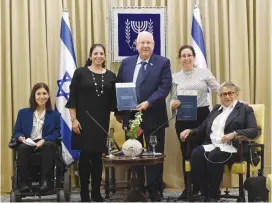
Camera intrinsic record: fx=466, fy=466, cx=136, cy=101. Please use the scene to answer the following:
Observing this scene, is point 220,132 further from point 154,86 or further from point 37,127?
point 37,127

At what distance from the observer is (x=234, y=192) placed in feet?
17.0

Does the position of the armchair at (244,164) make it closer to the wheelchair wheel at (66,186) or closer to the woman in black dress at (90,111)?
the woman in black dress at (90,111)

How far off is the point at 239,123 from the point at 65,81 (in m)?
2.05

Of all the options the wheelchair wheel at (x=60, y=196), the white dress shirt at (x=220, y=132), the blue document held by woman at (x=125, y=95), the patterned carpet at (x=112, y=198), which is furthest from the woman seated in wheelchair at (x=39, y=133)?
the white dress shirt at (x=220, y=132)

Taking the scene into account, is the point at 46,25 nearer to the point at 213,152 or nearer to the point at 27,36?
the point at 27,36

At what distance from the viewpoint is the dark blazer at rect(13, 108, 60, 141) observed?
4.71m

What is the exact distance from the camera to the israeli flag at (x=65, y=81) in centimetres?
518

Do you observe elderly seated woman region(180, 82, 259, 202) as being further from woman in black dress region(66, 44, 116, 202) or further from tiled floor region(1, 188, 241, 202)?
woman in black dress region(66, 44, 116, 202)

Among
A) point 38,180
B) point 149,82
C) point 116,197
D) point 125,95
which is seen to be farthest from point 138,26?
point 38,180

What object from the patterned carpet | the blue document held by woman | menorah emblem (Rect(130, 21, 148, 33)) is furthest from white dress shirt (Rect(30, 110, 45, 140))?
menorah emblem (Rect(130, 21, 148, 33))

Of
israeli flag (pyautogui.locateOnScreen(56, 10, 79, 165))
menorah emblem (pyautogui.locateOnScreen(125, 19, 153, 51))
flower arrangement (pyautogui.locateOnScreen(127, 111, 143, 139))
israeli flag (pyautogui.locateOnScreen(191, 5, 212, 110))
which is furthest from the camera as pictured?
menorah emblem (pyautogui.locateOnScreen(125, 19, 153, 51))

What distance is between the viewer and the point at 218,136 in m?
4.34

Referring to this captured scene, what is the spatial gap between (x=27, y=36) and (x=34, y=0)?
443 millimetres

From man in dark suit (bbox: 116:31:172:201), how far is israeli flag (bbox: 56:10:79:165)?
0.92 meters
